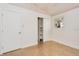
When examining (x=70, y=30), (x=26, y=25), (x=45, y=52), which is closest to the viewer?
(x=45, y=52)

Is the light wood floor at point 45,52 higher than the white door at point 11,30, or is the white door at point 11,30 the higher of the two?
the white door at point 11,30

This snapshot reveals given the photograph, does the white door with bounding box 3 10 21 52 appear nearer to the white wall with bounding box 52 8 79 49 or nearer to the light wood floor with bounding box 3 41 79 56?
the light wood floor with bounding box 3 41 79 56

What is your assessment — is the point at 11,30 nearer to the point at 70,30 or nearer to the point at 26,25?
the point at 26,25

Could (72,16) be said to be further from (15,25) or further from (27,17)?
(15,25)

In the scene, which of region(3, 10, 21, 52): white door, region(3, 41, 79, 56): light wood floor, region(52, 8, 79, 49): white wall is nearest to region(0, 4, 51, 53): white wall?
region(3, 10, 21, 52): white door

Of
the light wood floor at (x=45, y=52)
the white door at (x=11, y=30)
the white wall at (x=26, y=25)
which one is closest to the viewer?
the light wood floor at (x=45, y=52)

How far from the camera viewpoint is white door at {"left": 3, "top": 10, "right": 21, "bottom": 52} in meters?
3.57

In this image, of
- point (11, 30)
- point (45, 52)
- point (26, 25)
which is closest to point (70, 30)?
point (45, 52)

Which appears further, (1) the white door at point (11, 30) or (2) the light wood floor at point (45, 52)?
(1) the white door at point (11, 30)

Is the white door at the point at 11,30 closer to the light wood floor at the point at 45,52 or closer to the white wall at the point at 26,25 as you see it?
the white wall at the point at 26,25

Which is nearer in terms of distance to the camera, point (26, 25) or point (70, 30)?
point (26, 25)

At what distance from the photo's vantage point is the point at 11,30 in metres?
3.80

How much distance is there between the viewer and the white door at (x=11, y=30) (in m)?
3.57

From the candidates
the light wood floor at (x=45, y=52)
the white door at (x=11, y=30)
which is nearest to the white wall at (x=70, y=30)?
the light wood floor at (x=45, y=52)
